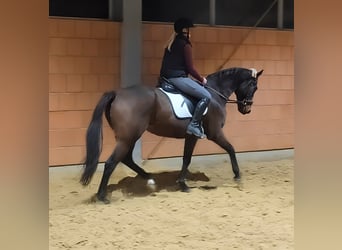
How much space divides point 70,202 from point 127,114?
78 cm

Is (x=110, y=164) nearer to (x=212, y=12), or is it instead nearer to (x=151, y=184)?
(x=151, y=184)

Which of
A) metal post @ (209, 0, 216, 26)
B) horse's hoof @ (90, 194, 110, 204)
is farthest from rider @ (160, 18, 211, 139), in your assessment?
metal post @ (209, 0, 216, 26)

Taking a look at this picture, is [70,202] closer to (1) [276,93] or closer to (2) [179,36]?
(2) [179,36]

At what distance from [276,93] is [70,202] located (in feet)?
9.76

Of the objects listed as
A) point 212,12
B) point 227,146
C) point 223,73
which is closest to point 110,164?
point 227,146

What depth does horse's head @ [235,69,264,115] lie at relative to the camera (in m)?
5.17

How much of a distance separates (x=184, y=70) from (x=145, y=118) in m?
0.53
